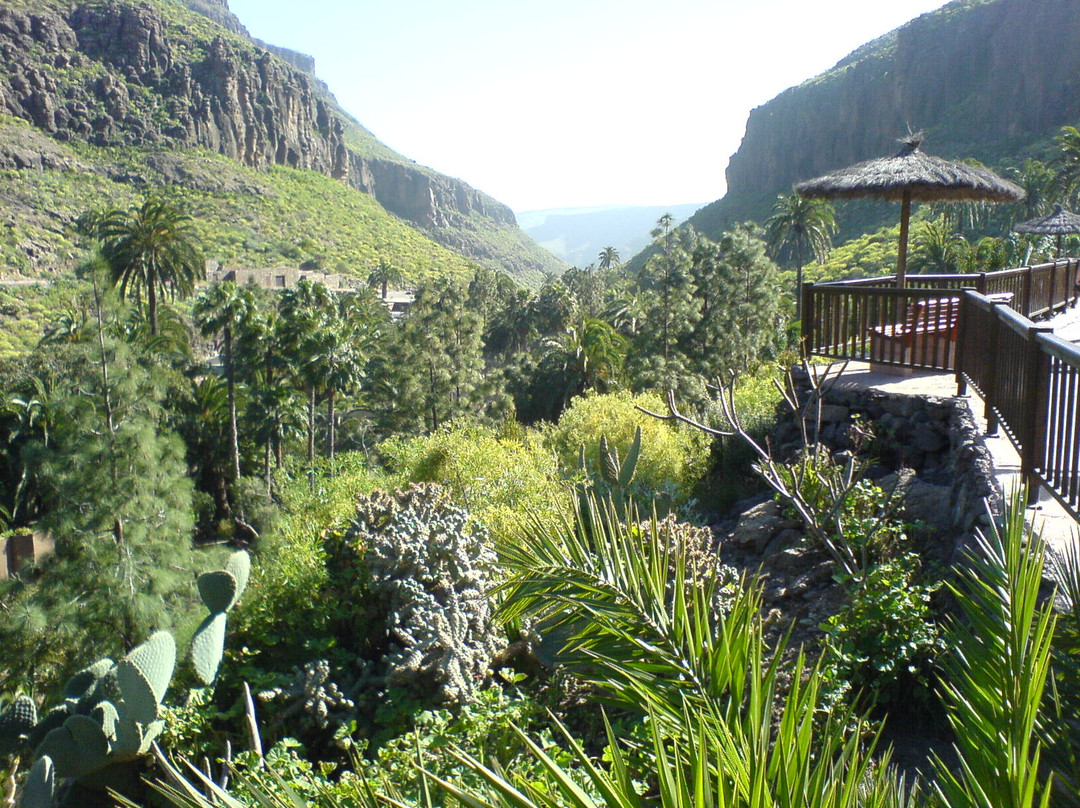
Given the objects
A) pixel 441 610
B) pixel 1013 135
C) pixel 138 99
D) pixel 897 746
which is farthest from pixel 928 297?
pixel 138 99

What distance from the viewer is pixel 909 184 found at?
8039 mm

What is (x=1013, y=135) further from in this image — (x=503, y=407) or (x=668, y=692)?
(x=668, y=692)

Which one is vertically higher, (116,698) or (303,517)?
(116,698)

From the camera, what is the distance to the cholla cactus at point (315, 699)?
4.36m

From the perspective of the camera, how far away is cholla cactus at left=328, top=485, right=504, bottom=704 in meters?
4.49

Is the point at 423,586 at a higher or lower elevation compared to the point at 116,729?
higher

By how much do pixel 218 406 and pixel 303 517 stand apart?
20904mm

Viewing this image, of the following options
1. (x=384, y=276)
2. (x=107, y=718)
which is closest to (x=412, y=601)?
(x=107, y=718)

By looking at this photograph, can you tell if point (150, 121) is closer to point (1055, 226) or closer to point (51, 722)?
point (1055, 226)

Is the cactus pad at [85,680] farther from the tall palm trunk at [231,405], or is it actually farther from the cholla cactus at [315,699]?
the tall palm trunk at [231,405]

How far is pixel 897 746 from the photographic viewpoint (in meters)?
3.74

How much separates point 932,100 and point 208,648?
114 meters

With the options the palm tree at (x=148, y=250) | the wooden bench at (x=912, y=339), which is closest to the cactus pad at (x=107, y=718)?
the wooden bench at (x=912, y=339)

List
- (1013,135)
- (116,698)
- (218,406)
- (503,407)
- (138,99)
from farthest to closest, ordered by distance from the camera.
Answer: (138,99) → (1013,135) → (503,407) → (218,406) → (116,698)
